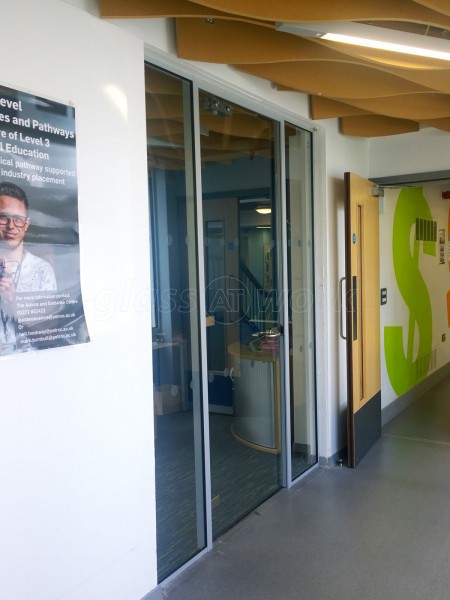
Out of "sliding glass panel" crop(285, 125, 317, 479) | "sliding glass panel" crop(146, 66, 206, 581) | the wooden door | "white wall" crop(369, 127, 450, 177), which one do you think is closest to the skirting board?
the wooden door

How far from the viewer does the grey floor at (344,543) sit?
2.71 metres

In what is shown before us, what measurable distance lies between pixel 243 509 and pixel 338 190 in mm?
2613

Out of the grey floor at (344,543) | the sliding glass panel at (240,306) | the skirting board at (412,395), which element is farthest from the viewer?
the skirting board at (412,395)

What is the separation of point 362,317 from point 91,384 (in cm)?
289

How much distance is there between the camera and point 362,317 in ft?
14.8

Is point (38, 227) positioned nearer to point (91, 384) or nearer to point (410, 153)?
point (91, 384)

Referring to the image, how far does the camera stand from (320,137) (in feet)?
13.9

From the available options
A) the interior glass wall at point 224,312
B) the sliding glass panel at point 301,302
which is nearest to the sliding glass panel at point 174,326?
the interior glass wall at point 224,312

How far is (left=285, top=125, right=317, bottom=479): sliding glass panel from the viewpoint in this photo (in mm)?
4137

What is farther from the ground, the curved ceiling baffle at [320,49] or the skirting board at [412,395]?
the curved ceiling baffle at [320,49]

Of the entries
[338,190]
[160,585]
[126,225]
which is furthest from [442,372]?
[126,225]

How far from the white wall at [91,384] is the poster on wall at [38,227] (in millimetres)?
60

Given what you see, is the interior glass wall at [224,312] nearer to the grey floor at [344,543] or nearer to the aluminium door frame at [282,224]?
the aluminium door frame at [282,224]

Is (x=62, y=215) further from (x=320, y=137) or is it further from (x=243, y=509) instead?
(x=320, y=137)
